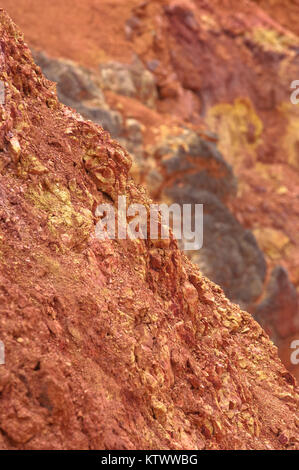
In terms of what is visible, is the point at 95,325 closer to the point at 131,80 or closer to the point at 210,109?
the point at 131,80

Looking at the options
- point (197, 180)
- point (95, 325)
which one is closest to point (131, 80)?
point (197, 180)

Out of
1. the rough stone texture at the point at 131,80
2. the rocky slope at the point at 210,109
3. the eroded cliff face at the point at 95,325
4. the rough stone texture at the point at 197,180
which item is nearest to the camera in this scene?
the eroded cliff face at the point at 95,325

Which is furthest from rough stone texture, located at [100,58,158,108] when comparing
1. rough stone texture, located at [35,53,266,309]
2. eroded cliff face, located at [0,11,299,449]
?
eroded cliff face, located at [0,11,299,449]

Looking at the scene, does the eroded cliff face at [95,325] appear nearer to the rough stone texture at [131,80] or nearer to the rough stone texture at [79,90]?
the rough stone texture at [79,90]

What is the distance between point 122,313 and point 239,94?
16.0 metres

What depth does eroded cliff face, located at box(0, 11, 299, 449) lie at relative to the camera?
310 cm

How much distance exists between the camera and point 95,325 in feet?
11.6

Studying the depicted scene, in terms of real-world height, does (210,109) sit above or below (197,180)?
above

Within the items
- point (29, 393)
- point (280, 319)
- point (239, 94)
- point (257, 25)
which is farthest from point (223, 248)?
point (257, 25)

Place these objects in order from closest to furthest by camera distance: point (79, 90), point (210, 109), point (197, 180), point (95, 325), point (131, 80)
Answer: point (95, 325) < point (79, 90) < point (197, 180) < point (131, 80) < point (210, 109)

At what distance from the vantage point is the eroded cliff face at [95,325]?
310cm

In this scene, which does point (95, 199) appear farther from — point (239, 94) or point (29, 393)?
point (239, 94)

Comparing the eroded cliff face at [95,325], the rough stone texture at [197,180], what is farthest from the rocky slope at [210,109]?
the eroded cliff face at [95,325]

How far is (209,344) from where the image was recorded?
4.42 m
